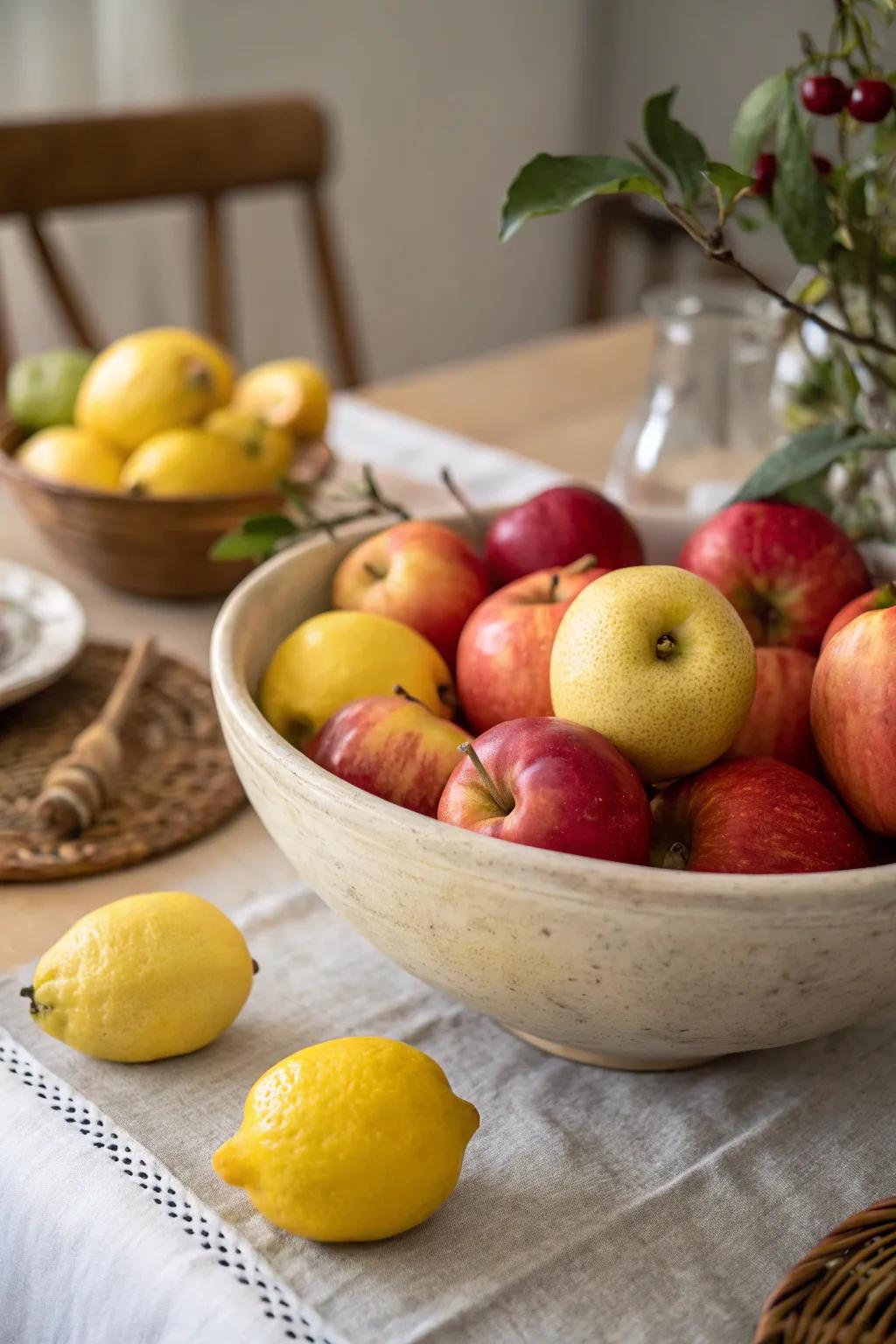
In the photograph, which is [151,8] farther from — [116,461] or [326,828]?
[326,828]

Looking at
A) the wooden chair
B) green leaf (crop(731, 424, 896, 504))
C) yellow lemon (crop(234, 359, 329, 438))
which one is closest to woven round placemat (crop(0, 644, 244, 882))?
yellow lemon (crop(234, 359, 329, 438))

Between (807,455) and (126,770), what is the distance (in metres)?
0.43

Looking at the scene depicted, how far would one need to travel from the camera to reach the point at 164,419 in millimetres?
987

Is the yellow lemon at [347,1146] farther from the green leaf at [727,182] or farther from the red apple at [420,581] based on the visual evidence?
the green leaf at [727,182]

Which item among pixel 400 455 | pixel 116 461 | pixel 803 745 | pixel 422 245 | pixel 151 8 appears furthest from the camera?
pixel 422 245

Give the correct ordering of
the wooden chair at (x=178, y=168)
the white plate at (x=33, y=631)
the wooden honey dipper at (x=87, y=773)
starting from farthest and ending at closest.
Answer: the wooden chair at (x=178, y=168) < the white plate at (x=33, y=631) < the wooden honey dipper at (x=87, y=773)

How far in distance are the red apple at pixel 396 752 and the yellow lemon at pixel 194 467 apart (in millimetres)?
381

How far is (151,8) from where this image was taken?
2330 mm

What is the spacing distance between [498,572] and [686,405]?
0.43 m

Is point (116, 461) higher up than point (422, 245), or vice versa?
point (116, 461)

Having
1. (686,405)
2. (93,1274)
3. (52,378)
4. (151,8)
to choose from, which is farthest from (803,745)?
(151,8)

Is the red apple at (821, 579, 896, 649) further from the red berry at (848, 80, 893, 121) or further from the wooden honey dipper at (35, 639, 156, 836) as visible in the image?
the wooden honey dipper at (35, 639, 156, 836)

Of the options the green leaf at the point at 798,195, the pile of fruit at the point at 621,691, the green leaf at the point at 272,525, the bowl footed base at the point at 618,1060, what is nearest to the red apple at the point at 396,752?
the pile of fruit at the point at 621,691

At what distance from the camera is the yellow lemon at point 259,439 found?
3.20 ft
